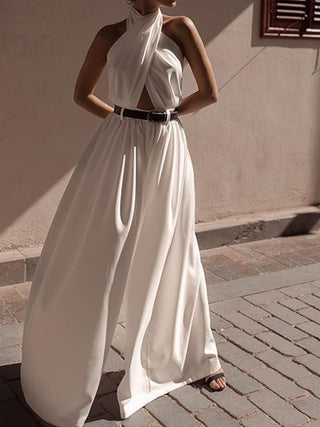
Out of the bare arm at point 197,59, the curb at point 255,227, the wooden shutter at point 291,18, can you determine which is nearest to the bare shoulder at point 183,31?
the bare arm at point 197,59

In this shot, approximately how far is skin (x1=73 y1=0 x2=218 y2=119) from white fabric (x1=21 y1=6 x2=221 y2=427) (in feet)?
0.17

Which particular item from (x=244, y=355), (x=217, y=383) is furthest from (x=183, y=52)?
(x=244, y=355)

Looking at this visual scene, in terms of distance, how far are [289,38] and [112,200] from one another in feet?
12.1

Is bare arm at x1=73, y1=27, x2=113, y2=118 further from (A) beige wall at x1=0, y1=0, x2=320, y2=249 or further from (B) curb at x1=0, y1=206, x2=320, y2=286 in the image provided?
(B) curb at x1=0, y1=206, x2=320, y2=286

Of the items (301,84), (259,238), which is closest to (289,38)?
(301,84)

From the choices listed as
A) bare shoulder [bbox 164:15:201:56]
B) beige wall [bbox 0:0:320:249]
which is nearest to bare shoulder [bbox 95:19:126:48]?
bare shoulder [bbox 164:15:201:56]

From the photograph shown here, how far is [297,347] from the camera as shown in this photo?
4.06m

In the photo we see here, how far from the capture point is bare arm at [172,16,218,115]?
10.1ft

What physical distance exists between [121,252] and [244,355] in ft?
4.22

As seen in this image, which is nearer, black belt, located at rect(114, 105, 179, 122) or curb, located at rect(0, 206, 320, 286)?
black belt, located at rect(114, 105, 179, 122)

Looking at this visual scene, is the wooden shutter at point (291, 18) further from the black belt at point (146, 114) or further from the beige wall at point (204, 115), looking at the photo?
the black belt at point (146, 114)

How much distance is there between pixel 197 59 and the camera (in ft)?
10.2

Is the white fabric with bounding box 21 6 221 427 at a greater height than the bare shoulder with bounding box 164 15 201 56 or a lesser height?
lesser

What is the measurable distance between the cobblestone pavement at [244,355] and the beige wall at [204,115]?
27.3 inches
